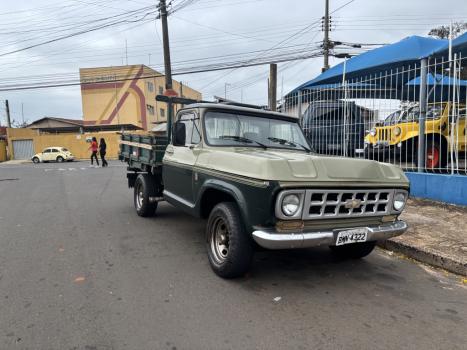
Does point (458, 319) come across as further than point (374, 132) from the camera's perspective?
No

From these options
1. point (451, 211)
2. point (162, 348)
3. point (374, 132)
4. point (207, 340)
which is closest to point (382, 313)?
point (207, 340)

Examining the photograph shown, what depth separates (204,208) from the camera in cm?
457

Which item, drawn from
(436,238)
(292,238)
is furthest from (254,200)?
(436,238)

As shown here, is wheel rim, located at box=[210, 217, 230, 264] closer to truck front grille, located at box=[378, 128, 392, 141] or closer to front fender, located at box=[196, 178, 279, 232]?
front fender, located at box=[196, 178, 279, 232]

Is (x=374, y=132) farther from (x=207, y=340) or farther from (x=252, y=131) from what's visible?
(x=207, y=340)

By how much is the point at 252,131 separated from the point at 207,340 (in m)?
2.92

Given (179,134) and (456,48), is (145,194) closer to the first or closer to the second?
(179,134)

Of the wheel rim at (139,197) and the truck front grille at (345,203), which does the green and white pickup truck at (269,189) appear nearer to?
the truck front grille at (345,203)

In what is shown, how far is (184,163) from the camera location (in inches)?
199

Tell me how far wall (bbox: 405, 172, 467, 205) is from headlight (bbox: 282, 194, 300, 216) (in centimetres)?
519

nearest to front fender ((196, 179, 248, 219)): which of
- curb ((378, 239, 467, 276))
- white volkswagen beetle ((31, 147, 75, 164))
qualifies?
curb ((378, 239, 467, 276))

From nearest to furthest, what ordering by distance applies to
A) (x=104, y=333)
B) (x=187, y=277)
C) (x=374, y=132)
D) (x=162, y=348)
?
(x=162, y=348)
(x=104, y=333)
(x=187, y=277)
(x=374, y=132)

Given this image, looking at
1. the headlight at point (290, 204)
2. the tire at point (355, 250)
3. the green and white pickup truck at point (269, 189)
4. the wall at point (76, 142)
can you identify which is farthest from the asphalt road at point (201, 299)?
the wall at point (76, 142)

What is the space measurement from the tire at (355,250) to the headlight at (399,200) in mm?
696
